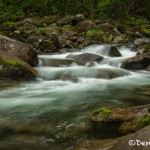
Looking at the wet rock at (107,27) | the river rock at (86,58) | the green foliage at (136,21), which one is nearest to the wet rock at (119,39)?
the wet rock at (107,27)

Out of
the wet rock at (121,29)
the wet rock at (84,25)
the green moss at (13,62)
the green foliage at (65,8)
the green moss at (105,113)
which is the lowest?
the green moss at (105,113)

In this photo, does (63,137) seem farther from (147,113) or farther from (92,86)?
(92,86)

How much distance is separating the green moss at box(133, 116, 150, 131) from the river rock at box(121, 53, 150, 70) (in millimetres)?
8671

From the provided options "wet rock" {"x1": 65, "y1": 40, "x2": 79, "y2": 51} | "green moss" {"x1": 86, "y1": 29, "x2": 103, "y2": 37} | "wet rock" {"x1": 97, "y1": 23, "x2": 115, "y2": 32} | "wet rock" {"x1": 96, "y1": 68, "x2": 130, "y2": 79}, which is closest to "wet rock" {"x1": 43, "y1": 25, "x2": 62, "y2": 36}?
"green moss" {"x1": 86, "y1": 29, "x2": 103, "y2": 37}

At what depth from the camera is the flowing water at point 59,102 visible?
544cm

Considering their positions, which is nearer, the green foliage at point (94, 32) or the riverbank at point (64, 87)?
the riverbank at point (64, 87)

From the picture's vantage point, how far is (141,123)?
5.36 metres

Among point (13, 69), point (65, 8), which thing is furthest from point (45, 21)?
point (13, 69)

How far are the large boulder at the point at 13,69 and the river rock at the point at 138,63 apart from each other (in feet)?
15.9

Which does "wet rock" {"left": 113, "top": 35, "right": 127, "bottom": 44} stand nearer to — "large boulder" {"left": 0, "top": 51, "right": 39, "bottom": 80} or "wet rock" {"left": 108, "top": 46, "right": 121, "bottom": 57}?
"wet rock" {"left": 108, "top": 46, "right": 121, "bottom": 57}

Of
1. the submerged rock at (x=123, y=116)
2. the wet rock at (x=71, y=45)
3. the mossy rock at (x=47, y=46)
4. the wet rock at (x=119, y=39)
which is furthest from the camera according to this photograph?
the wet rock at (x=119, y=39)

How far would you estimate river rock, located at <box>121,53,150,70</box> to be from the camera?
1383cm

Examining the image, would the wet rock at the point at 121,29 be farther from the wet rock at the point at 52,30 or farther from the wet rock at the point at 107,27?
the wet rock at the point at 52,30

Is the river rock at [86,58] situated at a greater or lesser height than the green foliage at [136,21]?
lesser
